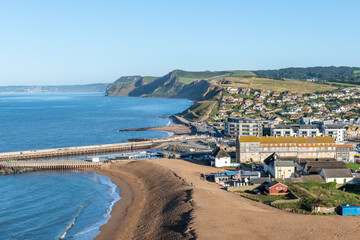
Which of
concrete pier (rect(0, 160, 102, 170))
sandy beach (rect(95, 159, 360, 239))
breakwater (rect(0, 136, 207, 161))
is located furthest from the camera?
breakwater (rect(0, 136, 207, 161))

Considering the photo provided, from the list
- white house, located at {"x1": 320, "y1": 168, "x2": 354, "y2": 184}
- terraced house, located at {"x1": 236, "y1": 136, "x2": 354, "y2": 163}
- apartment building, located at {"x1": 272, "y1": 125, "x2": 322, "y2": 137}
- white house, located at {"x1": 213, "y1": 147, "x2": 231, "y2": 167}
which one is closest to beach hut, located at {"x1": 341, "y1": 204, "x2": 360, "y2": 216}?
white house, located at {"x1": 320, "y1": 168, "x2": 354, "y2": 184}

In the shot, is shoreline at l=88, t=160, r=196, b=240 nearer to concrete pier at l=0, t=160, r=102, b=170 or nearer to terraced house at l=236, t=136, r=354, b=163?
concrete pier at l=0, t=160, r=102, b=170

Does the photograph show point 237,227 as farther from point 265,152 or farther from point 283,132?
point 283,132

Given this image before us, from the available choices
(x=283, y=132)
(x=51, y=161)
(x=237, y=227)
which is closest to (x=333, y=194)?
(x=237, y=227)

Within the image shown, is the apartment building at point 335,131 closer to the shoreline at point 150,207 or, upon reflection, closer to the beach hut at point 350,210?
the shoreline at point 150,207

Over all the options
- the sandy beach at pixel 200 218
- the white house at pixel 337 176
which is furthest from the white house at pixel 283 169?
the sandy beach at pixel 200 218

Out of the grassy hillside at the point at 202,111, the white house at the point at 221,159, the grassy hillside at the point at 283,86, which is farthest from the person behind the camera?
the grassy hillside at the point at 283,86
